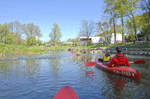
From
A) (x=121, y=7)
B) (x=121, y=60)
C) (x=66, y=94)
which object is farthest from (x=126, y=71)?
(x=121, y=7)

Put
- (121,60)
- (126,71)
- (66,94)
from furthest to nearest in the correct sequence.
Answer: (121,60), (126,71), (66,94)

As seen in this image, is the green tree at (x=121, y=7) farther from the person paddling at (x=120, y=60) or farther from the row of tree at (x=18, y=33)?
the row of tree at (x=18, y=33)

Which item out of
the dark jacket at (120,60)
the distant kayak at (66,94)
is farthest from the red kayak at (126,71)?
the distant kayak at (66,94)

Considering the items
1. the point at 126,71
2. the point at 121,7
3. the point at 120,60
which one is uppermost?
the point at 121,7

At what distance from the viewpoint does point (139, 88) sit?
6.79 metres

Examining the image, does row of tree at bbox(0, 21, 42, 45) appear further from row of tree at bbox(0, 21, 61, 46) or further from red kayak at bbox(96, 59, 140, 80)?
red kayak at bbox(96, 59, 140, 80)

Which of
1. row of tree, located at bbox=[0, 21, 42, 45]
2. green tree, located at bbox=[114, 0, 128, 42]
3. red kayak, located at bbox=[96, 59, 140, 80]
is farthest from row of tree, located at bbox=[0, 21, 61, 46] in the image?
red kayak, located at bbox=[96, 59, 140, 80]

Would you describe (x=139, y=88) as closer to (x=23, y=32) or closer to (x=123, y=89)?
(x=123, y=89)

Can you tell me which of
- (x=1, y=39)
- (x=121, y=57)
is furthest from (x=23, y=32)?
(x=121, y=57)

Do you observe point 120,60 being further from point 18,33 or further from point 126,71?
point 18,33

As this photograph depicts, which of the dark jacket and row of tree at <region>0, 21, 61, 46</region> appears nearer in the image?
the dark jacket

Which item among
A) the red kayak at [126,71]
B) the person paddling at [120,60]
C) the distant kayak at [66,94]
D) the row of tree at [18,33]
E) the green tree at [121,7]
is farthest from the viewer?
the row of tree at [18,33]

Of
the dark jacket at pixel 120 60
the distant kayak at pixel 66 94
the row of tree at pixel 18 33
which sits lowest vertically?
the distant kayak at pixel 66 94

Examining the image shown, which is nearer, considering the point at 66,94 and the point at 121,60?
the point at 66,94
